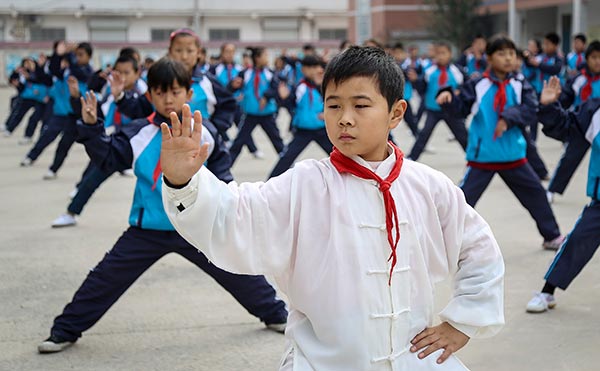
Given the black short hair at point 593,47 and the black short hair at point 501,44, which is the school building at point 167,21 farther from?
the black short hair at point 501,44

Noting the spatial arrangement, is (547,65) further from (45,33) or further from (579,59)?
(45,33)

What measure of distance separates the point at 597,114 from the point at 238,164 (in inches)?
295

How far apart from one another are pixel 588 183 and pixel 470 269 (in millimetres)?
2194

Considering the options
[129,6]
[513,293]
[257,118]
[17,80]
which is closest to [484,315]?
[513,293]

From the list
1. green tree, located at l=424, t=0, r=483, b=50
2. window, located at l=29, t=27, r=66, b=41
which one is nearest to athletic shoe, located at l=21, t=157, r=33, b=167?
green tree, located at l=424, t=0, r=483, b=50

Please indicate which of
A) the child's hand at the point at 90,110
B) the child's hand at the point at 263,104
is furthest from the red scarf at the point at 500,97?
the child's hand at the point at 263,104

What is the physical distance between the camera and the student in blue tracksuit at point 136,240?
4.00 meters

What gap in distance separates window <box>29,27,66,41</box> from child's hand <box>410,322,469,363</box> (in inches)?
1708

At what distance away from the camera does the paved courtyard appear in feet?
13.0

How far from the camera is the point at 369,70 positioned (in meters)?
2.39

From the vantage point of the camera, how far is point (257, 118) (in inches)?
436

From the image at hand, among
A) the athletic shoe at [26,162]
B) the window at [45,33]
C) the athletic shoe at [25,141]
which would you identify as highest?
the window at [45,33]

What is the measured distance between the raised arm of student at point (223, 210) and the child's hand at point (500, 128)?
3.65m

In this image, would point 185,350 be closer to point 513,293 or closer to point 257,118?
point 513,293
